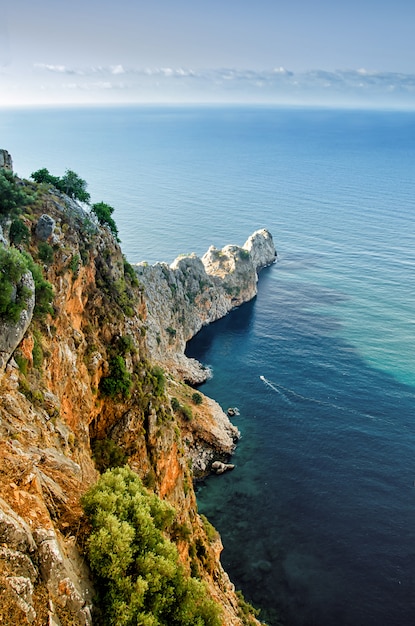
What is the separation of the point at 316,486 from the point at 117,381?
4158cm

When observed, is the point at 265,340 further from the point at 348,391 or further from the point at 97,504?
the point at 97,504

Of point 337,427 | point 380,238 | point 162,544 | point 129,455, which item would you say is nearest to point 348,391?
point 337,427

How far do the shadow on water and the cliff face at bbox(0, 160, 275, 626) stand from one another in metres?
13.4

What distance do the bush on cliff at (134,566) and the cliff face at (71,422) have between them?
79 centimetres

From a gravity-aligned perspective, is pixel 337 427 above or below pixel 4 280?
below

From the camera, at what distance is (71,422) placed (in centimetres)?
3200

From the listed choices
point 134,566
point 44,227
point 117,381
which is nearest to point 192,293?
point 117,381

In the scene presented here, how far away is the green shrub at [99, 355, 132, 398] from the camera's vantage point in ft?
123

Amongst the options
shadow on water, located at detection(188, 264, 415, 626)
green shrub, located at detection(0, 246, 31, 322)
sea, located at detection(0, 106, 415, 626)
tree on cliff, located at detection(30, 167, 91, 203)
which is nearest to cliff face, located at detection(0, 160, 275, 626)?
green shrub, located at detection(0, 246, 31, 322)

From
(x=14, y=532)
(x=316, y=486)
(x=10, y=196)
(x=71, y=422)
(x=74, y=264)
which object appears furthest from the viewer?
(x=316, y=486)

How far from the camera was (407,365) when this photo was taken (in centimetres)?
9525

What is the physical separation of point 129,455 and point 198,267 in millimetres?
86874

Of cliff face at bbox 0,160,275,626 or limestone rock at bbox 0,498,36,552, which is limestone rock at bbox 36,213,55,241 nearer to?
cliff face at bbox 0,160,275,626

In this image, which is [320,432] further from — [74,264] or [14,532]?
[14,532]
